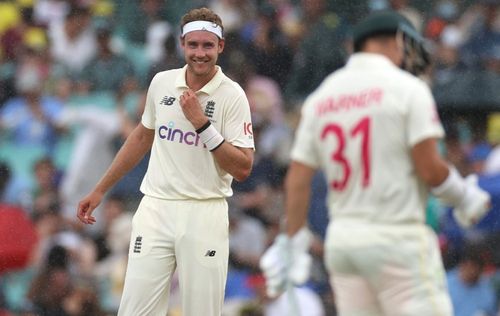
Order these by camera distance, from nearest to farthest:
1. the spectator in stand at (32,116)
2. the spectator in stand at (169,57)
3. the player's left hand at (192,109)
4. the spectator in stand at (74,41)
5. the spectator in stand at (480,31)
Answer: the player's left hand at (192,109) < the spectator in stand at (169,57) < the spectator in stand at (480,31) < the spectator in stand at (32,116) < the spectator in stand at (74,41)

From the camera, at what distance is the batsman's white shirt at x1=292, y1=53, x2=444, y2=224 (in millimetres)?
6348

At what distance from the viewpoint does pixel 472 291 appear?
39.5ft

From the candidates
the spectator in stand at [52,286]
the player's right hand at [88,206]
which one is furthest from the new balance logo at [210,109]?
the spectator in stand at [52,286]

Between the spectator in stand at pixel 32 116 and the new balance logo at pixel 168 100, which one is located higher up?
the new balance logo at pixel 168 100

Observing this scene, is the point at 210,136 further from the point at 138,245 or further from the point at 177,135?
the point at 138,245

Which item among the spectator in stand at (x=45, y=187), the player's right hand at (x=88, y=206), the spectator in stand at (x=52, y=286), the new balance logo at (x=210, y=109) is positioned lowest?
the spectator in stand at (x=52, y=286)

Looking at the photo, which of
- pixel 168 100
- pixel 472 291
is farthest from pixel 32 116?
pixel 168 100

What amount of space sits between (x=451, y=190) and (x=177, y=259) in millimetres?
2164

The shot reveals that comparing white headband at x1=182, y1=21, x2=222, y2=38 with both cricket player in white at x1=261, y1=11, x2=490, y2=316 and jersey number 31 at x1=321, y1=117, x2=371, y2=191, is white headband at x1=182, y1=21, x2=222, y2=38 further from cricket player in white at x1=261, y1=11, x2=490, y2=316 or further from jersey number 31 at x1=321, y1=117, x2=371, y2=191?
jersey number 31 at x1=321, y1=117, x2=371, y2=191

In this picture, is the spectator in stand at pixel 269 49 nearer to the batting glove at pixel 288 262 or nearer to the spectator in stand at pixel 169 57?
the spectator in stand at pixel 169 57

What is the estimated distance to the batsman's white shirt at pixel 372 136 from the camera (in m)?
6.35

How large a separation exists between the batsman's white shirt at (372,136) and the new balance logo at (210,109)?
1.50 meters

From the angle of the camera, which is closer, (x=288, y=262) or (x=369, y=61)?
(x=369, y=61)

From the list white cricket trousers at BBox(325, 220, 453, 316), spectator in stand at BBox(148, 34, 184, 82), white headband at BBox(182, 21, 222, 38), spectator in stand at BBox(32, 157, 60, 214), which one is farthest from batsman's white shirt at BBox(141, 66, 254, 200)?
spectator in stand at BBox(148, 34, 184, 82)
